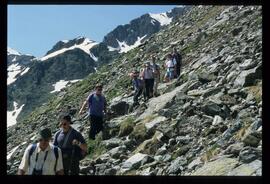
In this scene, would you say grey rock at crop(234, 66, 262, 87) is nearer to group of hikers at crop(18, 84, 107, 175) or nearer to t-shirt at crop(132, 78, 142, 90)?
t-shirt at crop(132, 78, 142, 90)

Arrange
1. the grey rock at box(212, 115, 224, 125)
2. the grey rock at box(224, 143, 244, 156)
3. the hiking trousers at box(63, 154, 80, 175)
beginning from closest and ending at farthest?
the hiking trousers at box(63, 154, 80, 175) < the grey rock at box(224, 143, 244, 156) < the grey rock at box(212, 115, 224, 125)

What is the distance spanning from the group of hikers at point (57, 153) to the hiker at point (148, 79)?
6.52 metres

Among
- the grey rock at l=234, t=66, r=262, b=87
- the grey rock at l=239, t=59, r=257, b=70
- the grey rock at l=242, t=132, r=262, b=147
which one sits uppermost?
the grey rock at l=239, t=59, r=257, b=70

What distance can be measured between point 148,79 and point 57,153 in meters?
12.4

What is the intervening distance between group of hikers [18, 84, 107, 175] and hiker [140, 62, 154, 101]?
6.52m

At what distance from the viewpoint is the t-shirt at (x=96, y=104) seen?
50.5 feet

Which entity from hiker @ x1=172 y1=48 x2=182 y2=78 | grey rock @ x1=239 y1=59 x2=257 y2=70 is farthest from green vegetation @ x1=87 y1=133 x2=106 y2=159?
hiker @ x1=172 y1=48 x2=182 y2=78

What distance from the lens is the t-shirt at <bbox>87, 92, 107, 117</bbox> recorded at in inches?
606

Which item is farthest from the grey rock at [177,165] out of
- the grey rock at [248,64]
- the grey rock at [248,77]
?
the grey rock at [248,64]
